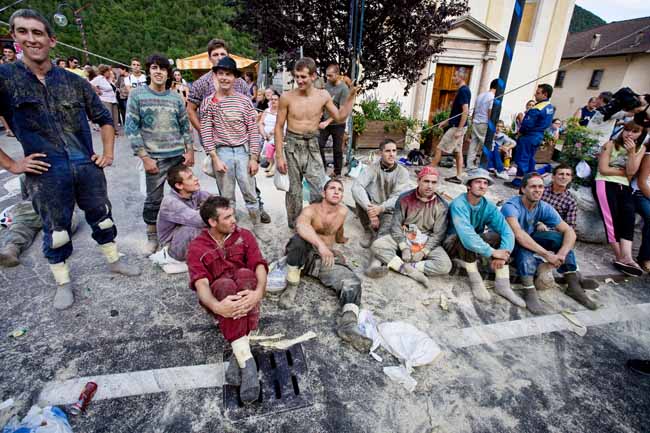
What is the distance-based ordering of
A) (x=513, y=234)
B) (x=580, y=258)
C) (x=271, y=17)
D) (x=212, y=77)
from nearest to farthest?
(x=513, y=234) < (x=212, y=77) < (x=580, y=258) < (x=271, y=17)

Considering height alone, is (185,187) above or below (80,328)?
above

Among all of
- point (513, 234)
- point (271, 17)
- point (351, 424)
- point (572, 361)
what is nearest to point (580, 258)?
point (513, 234)

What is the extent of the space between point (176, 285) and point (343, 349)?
181 centimetres

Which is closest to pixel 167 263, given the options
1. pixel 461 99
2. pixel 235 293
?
pixel 235 293

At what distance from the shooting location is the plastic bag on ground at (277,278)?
3.30 metres

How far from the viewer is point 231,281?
2459 mm

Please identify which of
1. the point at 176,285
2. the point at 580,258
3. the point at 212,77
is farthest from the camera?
the point at 580,258

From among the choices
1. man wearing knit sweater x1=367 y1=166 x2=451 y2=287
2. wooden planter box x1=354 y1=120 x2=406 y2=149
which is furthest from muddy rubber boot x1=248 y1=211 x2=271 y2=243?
wooden planter box x1=354 y1=120 x2=406 y2=149

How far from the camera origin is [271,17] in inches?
268

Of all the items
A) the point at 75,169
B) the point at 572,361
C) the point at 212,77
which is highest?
the point at 212,77

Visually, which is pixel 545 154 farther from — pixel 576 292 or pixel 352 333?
pixel 352 333

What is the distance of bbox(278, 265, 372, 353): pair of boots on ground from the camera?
2.69 m

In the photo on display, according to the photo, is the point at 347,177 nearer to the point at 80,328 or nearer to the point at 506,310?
the point at 506,310

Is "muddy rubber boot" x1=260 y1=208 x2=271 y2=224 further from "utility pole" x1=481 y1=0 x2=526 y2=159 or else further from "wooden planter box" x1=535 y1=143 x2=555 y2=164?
"wooden planter box" x1=535 y1=143 x2=555 y2=164
